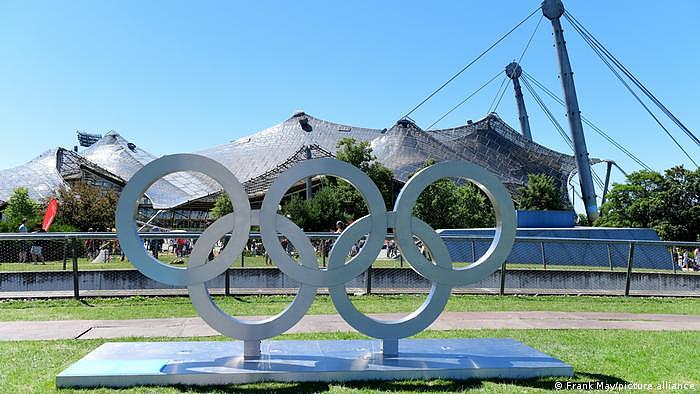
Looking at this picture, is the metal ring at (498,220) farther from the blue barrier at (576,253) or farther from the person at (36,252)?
the person at (36,252)

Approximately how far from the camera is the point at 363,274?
45.0ft

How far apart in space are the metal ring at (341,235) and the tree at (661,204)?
4213 cm

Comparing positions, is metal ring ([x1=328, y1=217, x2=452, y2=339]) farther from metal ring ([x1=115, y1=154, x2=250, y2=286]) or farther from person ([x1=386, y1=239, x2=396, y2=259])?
person ([x1=386, y1=239, x2=396, y2=259])

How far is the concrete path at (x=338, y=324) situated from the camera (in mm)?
8695

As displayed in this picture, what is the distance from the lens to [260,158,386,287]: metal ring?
6.78 meters

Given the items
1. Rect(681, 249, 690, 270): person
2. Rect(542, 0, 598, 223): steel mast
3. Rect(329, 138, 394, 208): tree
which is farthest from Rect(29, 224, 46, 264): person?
Rect(542, 0, 598, 223): steel mast

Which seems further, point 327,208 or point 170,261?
point 327,208

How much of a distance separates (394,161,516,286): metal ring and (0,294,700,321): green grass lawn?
429 centimetres

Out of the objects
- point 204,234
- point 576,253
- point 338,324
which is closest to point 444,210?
point 576,253

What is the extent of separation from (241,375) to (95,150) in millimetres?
115929

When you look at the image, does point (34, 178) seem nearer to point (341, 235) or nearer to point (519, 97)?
point (519, 97)

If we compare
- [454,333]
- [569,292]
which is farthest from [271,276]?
[569,292]

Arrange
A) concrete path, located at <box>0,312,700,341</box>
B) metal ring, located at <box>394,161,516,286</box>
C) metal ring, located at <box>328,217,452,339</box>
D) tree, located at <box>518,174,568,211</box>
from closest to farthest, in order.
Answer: metal ring, located at <box>328,217,452,339</box>, metal ring, located at <box>394,161,516,286</box>, concrete path, located at <box>0,312,700,341</box>, tree, located at <box>518,174,568,211</box>

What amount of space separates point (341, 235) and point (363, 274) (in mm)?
6960
